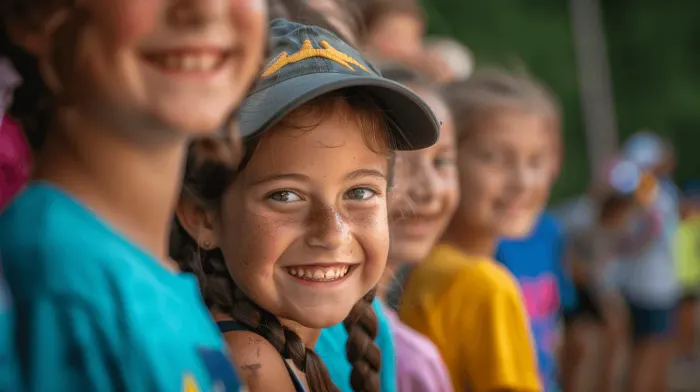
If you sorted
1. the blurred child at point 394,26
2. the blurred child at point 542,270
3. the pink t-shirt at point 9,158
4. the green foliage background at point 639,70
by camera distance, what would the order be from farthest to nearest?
the green foliage background at point 639,70 < the blurred child at point 394,26 < the blurred child at point 542,270 < the pink t-shirt at point 9,158

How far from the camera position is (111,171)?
1.26 meters

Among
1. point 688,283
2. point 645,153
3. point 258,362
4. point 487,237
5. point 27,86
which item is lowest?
point 688,283

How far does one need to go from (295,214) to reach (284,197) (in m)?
0.04

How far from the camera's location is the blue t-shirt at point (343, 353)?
73.6 inches

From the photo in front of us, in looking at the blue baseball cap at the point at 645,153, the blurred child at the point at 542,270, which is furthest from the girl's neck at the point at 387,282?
the blue baseball cap at the point at 645,153

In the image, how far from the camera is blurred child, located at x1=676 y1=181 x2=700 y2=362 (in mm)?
8547

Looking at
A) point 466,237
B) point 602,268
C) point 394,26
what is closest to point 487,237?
point 466,237

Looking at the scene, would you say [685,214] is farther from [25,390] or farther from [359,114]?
[25,390]

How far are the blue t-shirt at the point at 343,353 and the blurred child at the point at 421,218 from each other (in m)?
0.27

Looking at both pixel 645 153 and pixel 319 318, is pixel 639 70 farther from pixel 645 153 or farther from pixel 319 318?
pixel 319 318

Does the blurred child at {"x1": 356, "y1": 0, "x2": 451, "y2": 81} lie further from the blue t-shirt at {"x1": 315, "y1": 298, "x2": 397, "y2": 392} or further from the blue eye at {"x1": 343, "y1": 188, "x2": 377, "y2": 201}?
the blue eye at {"x1": 343, "y1": 188, "x2": 377, "y2": 201}

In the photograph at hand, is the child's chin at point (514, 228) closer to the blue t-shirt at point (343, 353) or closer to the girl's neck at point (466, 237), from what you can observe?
the girl's neck at point (466, 237)

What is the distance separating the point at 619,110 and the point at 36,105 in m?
11.3

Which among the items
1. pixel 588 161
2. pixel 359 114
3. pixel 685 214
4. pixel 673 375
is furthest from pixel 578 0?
pixel 359 114
